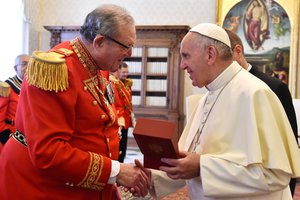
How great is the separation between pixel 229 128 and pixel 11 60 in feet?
23.8

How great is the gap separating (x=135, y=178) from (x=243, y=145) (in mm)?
539

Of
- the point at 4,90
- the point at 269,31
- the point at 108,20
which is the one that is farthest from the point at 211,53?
the point at 269,31

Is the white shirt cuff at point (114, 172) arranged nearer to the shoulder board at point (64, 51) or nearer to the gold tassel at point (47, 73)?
the gold tassel at point (47, 73)

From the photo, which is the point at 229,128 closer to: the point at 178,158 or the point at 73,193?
the point at 178,158

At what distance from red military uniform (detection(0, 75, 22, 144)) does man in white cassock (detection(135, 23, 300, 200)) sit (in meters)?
2.64

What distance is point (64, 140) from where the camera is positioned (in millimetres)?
1615

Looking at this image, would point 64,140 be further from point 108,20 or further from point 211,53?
point 211,53

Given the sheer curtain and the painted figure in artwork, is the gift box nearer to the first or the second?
the sheer curtain

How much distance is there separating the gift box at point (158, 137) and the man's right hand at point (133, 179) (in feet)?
0.41

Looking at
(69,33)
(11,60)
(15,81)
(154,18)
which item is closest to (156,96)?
(154,18)

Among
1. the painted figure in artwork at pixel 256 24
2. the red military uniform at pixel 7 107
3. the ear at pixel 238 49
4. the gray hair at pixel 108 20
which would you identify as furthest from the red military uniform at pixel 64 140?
the painted figure in artwork at pixel 256 24

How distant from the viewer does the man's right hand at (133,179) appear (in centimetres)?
175

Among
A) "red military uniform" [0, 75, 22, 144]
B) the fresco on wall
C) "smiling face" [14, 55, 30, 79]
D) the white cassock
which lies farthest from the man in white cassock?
the fresco on wall

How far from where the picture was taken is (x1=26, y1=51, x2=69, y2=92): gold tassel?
155 cm
